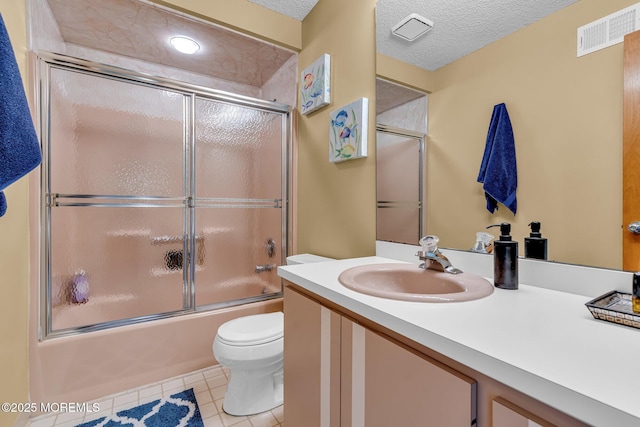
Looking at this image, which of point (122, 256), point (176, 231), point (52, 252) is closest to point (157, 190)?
point (176, 231)

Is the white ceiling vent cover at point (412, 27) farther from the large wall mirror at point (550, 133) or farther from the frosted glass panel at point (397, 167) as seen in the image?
the frosted glass panel at point (397, 167)

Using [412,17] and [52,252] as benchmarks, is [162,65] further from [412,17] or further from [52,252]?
[412,17]

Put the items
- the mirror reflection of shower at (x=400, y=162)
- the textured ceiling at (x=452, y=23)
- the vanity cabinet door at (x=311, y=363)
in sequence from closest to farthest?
the vanity cabinet door at (x=311, y=363)
the textured ceiling at (x=452, y=23)
the mirror reflection of shower at (x=400, y=162)

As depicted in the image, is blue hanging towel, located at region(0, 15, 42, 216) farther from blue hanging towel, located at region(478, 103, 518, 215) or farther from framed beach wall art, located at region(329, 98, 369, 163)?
blue hanging towel, located at region(478, 103, 518, 215)

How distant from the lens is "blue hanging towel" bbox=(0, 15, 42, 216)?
2.62 feet

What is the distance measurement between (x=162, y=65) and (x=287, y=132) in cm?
123

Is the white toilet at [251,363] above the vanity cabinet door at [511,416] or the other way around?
the other way around

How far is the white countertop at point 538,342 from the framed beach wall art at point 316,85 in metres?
1.33

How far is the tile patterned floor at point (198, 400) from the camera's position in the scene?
4.46ft

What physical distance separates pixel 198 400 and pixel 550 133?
6.26 feet

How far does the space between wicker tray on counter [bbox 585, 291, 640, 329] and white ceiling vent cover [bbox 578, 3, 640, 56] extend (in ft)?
2.04

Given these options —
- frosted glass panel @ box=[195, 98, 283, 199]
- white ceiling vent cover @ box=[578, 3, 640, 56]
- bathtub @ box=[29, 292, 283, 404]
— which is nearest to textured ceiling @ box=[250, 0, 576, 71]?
white ceiling vent cover @ box=[578, 3, 640, 56]

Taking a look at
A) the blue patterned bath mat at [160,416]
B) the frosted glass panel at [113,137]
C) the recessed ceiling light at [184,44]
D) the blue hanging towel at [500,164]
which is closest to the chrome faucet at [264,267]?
the frosted glass panel at [113,137]

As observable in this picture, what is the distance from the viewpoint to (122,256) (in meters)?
1.70
